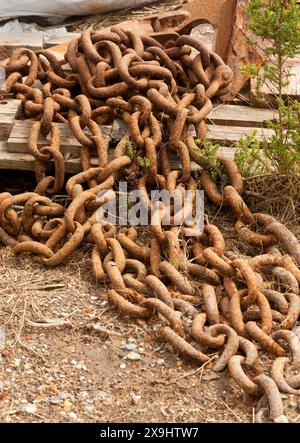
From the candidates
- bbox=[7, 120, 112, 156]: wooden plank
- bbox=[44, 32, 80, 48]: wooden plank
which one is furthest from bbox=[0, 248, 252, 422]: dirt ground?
bbox=[44, 32, 80, 48]: wooden plank

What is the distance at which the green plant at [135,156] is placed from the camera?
503 cm

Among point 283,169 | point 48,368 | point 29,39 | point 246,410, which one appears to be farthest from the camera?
point 29,39

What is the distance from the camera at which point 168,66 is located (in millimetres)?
5668

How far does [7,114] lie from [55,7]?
2964mm

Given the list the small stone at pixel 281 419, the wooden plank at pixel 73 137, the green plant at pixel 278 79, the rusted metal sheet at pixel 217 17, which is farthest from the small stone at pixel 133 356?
the rusted metal sheet at pixel 217 17

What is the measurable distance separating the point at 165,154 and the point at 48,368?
1.83 m

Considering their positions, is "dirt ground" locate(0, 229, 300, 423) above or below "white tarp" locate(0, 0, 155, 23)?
below

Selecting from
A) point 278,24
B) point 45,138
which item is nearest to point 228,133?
point 278,24

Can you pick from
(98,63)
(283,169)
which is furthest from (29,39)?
(283,169)

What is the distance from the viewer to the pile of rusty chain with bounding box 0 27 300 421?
160 inches

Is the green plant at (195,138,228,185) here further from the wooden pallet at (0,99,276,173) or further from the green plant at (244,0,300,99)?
the green plant at (244,0,300,99)

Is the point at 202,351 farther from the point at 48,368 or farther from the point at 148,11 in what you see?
the point at 148,11

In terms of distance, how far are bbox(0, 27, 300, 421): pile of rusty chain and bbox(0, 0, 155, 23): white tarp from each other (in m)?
2.21

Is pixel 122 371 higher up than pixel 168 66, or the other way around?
pixel 168 66
